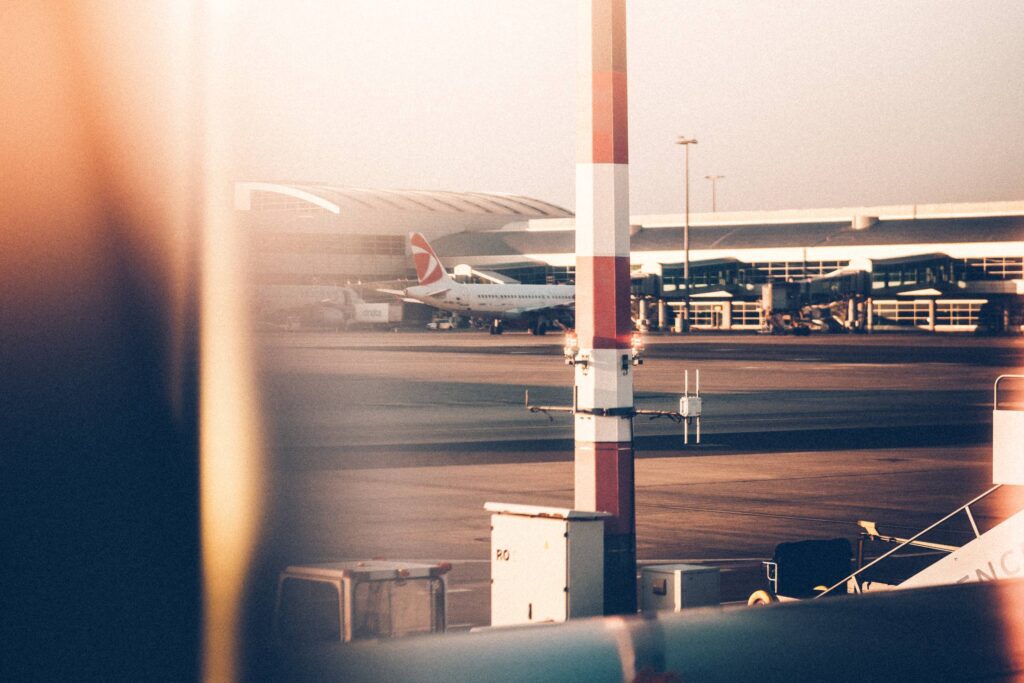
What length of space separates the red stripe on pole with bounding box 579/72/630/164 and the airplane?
3566 inches

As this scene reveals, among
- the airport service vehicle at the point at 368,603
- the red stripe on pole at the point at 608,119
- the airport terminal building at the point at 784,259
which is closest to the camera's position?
the airport service vehicle at the point at 368,603

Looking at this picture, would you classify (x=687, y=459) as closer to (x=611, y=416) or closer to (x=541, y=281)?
(x=611, y=416)

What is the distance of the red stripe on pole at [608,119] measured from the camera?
11.7 meters

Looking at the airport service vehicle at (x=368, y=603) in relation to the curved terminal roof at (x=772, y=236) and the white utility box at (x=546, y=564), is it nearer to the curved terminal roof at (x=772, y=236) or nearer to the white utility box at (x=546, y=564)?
the white utility box at (x=546, y=564)

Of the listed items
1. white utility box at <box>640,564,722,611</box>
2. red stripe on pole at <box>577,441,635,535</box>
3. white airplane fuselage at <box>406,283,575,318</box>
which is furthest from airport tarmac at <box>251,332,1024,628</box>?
white airplane fuselage at <box>406,283,575,318</box>

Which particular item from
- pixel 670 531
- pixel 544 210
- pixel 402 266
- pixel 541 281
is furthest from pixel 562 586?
pixel 544 210

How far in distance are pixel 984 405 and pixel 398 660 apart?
36389mm

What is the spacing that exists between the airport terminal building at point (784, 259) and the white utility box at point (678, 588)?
3598 inches

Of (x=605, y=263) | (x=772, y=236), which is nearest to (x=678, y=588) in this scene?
(x=605, y=263)

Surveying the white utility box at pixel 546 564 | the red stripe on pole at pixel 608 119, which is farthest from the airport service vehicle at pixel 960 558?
the red stripe on pole at pixel 608 119

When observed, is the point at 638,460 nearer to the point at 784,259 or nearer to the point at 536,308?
the point at 536,308

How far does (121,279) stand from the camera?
4.66 metres

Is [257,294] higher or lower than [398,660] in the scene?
higher

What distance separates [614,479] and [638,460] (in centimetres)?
1415
